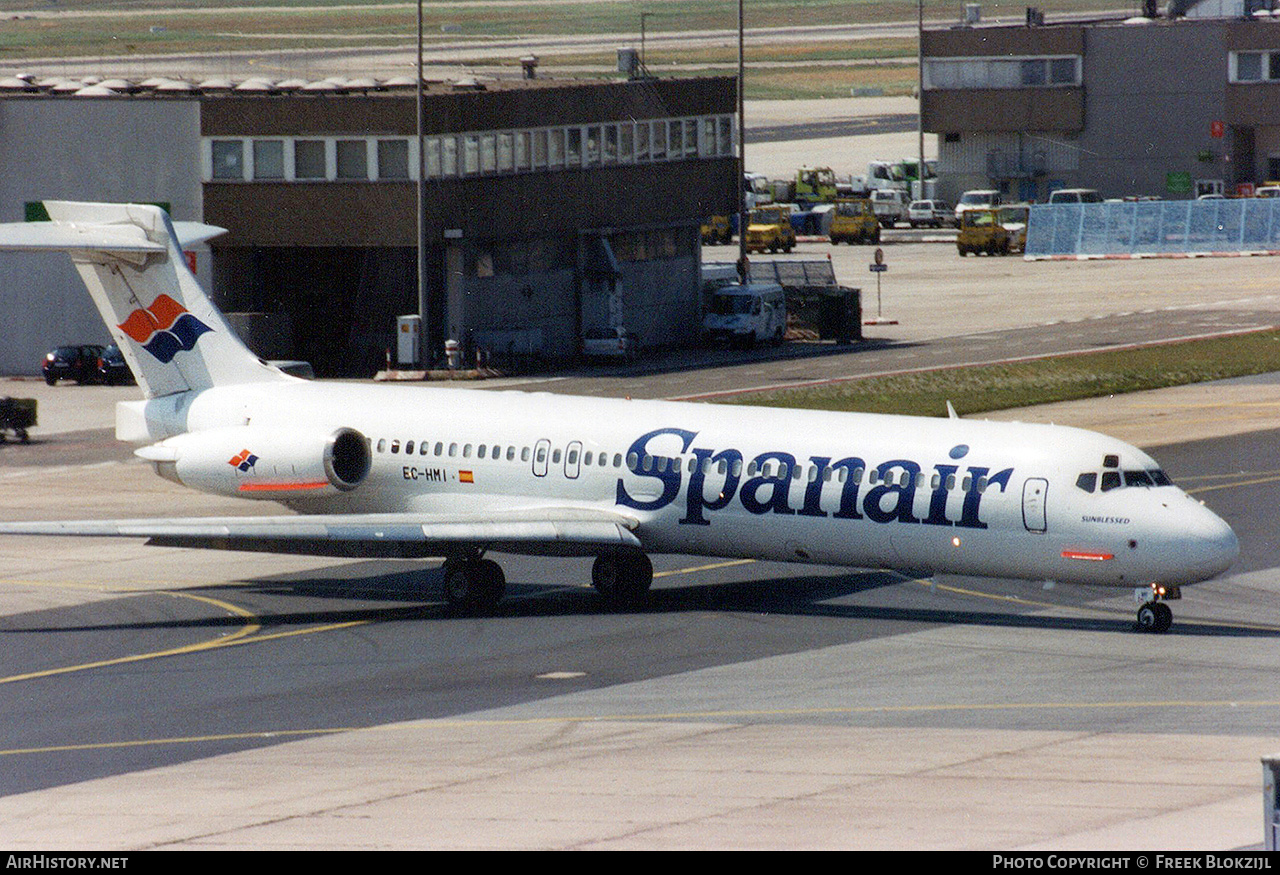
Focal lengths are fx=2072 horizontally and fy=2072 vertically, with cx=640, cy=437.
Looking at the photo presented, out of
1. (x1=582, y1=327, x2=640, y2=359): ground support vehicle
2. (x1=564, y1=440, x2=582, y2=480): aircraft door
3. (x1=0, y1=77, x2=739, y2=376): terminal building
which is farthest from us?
(x1=582, y1=327, x2=640, y2=359): ground support vehicle

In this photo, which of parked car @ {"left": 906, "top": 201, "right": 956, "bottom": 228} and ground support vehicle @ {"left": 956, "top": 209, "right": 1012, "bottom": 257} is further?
parked car @ {"left": 906, "top": 201, "right": 956, "bottom": 228}

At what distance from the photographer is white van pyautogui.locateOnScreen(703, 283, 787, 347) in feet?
274

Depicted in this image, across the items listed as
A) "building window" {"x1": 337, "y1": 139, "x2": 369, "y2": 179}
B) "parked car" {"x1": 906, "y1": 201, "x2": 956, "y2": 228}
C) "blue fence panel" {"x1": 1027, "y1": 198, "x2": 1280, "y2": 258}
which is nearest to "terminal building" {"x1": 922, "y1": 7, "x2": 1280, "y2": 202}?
"parked car" {"x1": 906, "y1": 201, "x2": 956, "y2": 228}

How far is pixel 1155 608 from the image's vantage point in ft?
108

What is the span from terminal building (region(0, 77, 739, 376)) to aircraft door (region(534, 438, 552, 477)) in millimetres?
36873

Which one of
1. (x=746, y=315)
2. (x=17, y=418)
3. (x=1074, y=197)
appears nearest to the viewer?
(x=17, y=418)

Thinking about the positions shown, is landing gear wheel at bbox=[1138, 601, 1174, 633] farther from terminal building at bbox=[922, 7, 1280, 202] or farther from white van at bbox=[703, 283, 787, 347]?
terminal building at bbox=[922, 7, 1280, 202]

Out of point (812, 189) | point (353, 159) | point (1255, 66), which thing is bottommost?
point (353, 159)

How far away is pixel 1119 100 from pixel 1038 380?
217ft

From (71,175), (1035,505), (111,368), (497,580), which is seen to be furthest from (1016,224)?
(1035,505)

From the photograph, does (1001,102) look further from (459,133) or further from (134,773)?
(134,773)

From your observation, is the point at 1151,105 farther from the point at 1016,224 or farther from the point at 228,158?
the point at 228,158

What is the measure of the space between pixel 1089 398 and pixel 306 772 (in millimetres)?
43738

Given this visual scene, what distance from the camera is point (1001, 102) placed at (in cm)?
13075
